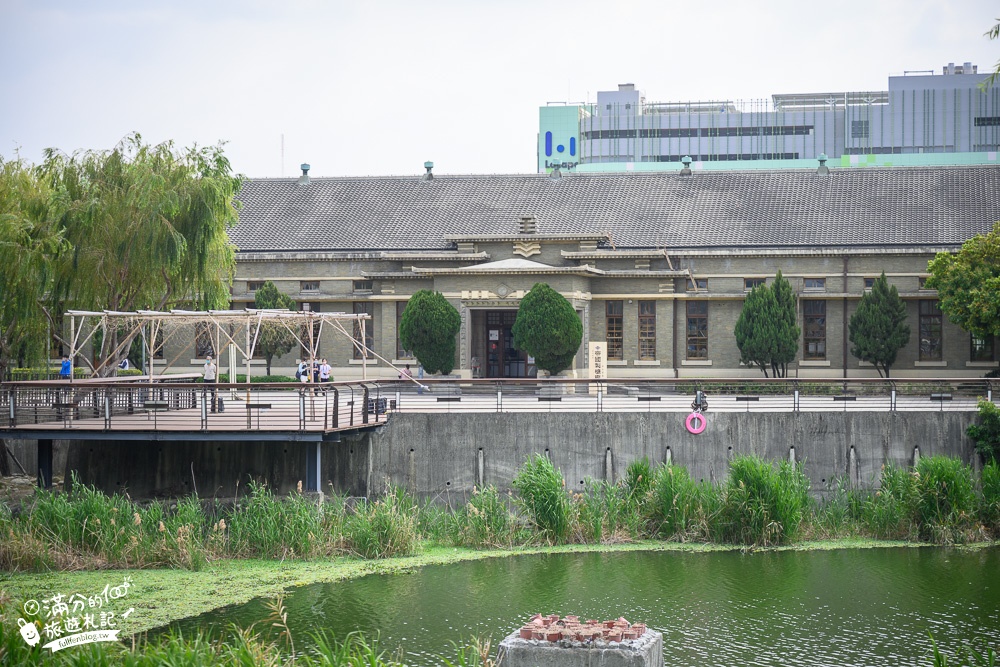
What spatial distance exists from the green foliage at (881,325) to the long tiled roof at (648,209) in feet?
8.08

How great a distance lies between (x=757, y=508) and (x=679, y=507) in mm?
1385

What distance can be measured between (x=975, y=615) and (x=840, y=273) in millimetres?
22491

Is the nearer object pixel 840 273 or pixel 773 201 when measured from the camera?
pixel 840 273

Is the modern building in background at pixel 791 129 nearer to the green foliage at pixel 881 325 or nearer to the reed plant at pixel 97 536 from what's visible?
the green foliage at pixel 881 325

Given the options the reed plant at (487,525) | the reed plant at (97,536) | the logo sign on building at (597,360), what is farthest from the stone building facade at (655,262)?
the reed plant at (97,536)

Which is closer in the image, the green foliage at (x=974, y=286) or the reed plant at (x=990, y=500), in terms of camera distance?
the reed plant at (x=990, y=500)

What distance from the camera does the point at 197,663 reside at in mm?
10242

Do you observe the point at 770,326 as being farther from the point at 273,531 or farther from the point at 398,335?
the point at 273,531

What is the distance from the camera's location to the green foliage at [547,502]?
829 inches

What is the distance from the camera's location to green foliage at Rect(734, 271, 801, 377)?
36.0m

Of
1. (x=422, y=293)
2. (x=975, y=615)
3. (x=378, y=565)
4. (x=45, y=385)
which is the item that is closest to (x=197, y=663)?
(x=378, y=565)

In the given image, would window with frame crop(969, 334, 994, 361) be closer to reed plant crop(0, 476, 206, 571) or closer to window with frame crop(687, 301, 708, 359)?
window with frame crop(687, 301, 708, 359)

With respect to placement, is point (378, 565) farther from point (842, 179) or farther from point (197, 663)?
point (842, 179)

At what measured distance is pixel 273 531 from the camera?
19672 mm
